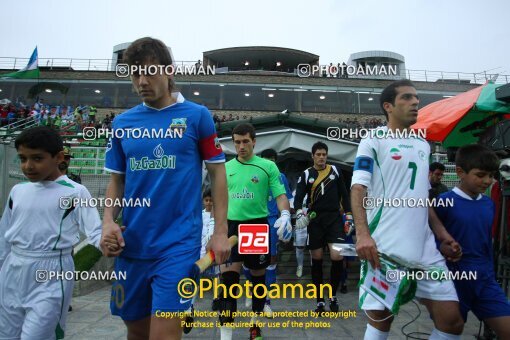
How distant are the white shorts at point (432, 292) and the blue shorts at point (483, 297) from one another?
31 centimetres

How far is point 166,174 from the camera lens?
2359 mm

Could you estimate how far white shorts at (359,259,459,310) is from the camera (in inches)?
108

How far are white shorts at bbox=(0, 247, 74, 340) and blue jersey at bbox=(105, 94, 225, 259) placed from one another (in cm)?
85

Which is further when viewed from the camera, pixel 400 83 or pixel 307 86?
pixel 307 86

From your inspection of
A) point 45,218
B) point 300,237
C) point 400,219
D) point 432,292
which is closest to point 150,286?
point 45,218

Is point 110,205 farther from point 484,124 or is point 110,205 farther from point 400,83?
point 484,124

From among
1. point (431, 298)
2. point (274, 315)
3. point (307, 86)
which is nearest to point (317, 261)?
point (274, 315)

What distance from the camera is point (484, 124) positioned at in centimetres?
577

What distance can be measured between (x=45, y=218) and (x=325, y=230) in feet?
13.6

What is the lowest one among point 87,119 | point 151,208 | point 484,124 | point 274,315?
point 274,315

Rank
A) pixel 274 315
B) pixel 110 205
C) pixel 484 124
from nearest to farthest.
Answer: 1. pixel 110 205
2. pixel 274 315
3. pixel 484 124

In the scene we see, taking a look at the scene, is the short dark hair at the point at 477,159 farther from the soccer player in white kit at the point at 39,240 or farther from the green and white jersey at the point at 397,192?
the soccer player in white kit at the point at 39,240

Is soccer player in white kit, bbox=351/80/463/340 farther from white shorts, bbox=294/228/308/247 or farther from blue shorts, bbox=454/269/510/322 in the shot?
white shorts, bbox=294/228/308/247

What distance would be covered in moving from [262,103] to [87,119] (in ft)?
42.7
